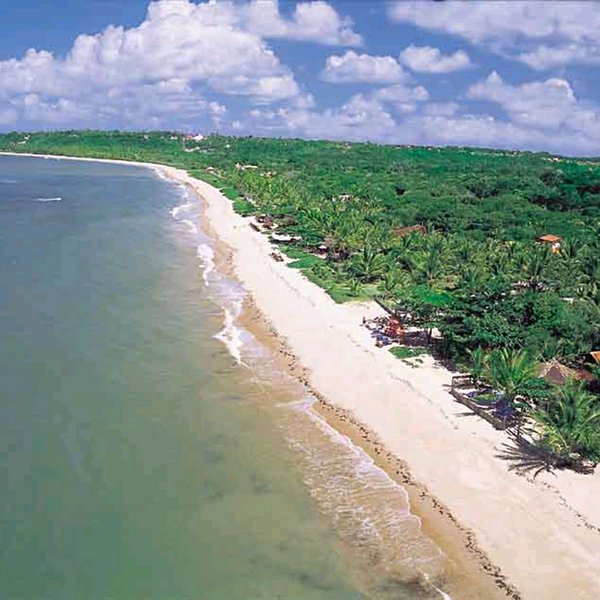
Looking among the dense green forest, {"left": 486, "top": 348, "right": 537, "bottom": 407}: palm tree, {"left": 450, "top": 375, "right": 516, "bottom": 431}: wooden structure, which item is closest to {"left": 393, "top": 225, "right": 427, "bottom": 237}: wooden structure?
the dense green forest

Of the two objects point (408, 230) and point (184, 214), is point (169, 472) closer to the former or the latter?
point (408, 230)

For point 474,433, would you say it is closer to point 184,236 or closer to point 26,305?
point 26,305

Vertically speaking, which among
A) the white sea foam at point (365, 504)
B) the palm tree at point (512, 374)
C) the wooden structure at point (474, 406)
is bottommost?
the white sea foam at point (365, 504)

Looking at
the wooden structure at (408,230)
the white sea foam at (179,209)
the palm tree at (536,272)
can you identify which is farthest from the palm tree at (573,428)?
the white sea foam at (179,209)

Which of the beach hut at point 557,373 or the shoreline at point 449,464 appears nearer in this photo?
the shoreline at point 449,464

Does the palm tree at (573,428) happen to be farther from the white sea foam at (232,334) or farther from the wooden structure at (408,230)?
the wooden structure at (408,230)

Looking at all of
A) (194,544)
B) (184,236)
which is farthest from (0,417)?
(184,236)
